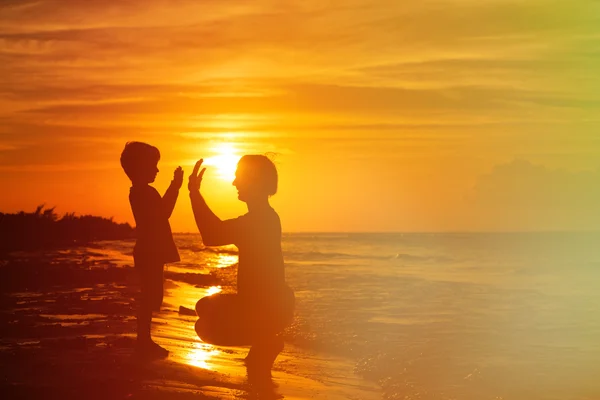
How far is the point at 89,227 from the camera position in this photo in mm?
48031

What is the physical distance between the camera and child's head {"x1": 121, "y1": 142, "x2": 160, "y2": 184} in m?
8.07

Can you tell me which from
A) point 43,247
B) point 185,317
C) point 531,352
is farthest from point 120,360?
point 43,247

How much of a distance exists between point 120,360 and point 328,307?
9281 millimetres

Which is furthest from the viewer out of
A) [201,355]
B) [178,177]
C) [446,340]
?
[446,340]

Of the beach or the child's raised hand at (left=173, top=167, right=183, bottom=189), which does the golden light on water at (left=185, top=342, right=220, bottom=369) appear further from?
the child's raised hand at (left=173, top=167, right=183, bottom=189)

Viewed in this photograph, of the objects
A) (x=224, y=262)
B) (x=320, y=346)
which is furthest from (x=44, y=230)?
(x=320, y=346)

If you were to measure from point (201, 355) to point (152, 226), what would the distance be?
1607 mm

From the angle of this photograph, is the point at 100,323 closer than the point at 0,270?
Yes

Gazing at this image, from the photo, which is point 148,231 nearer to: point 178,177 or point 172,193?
point 172,193

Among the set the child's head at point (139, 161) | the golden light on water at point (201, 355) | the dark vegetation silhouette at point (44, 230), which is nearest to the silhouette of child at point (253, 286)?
the golden light on water at point (201, 355)

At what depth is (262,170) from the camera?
725 centimetres

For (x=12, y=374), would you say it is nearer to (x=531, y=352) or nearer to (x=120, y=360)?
(x=120, y=360)

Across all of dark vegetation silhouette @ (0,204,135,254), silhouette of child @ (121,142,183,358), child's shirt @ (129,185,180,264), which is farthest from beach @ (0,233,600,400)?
dark vegetation silhouette @ (0,204,135,254)

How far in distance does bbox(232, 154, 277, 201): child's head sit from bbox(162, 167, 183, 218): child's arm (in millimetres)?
747
